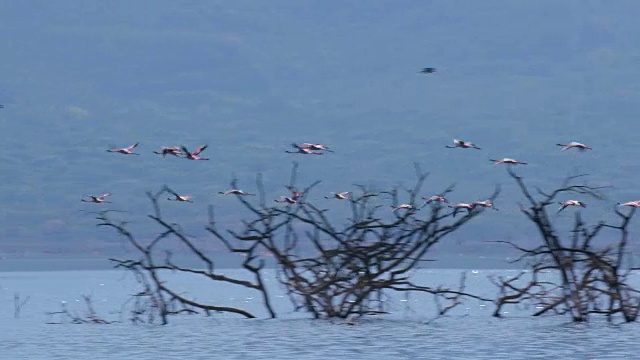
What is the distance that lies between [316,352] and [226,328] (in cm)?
743

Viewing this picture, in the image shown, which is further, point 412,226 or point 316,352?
point 412,226

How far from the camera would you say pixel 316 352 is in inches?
1178

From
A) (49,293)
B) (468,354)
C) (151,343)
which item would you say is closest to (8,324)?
(151,343)

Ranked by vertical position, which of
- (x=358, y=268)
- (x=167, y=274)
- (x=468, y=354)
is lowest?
(x=468, y=354)

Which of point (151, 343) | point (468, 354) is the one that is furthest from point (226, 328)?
point (468, 354)

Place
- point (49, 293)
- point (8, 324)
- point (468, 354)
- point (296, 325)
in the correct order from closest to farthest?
point (468, 354) → point (296, 325) → point (8, 324) → point (49, 293)

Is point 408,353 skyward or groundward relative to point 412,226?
groundward

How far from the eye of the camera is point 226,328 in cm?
3700

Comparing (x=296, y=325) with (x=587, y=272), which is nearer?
(x=587, y=272)

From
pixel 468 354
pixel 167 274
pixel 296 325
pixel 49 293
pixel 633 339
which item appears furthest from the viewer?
pixel 167 274

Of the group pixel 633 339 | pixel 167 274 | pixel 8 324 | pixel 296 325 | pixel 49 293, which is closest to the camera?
pixel 633 339

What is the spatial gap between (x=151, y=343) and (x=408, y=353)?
238 inches

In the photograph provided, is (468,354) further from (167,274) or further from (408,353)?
(167,274)

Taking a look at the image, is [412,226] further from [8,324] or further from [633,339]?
[8,324]
